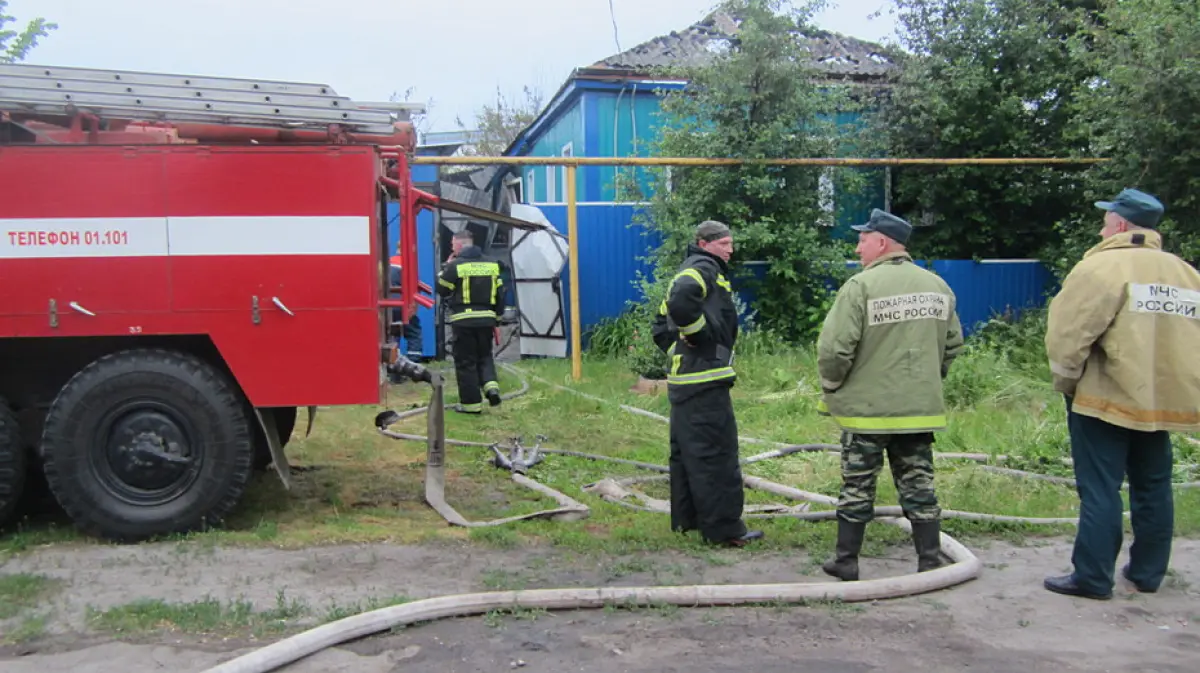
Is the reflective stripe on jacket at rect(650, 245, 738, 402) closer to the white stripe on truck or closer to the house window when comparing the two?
the white stripe on truck

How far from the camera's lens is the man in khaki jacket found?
398cm

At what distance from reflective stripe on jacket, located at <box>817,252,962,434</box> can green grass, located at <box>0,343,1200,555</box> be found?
102cm

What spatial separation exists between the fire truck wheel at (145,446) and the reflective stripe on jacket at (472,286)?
4408 mm

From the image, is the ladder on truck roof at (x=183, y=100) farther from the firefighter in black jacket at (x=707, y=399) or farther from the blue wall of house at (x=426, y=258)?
the blue wall of house at (x=426, y=258)

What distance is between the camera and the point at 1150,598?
13.6 feet

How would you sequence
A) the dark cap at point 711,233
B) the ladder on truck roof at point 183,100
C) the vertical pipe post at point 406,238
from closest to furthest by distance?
the ladder on truck roof at point 183,100
the dark cap at point 711,233
the vertical pipe post at point 406,238

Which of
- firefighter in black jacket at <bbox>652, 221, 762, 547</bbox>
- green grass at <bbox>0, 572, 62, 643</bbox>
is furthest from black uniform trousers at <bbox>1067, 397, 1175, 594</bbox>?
green grass at <bbox>0, 572, 62, 643</bbox>

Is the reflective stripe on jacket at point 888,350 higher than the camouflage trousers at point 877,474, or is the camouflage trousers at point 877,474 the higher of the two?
the reflective stripe on jacket at point 888,350

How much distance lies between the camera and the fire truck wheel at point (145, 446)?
4785mm

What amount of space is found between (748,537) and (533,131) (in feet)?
53.5

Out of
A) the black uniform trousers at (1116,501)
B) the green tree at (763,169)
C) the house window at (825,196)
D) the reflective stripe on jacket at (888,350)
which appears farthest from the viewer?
the house window at (825,196)

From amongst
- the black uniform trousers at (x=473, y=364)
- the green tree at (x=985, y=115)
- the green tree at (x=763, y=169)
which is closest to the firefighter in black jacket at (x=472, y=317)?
the black uniform trousers at (x=473, y=364)

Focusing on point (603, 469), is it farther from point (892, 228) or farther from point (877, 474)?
point (892, 228)

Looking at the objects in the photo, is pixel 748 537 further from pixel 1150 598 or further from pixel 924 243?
pixel 924 243
